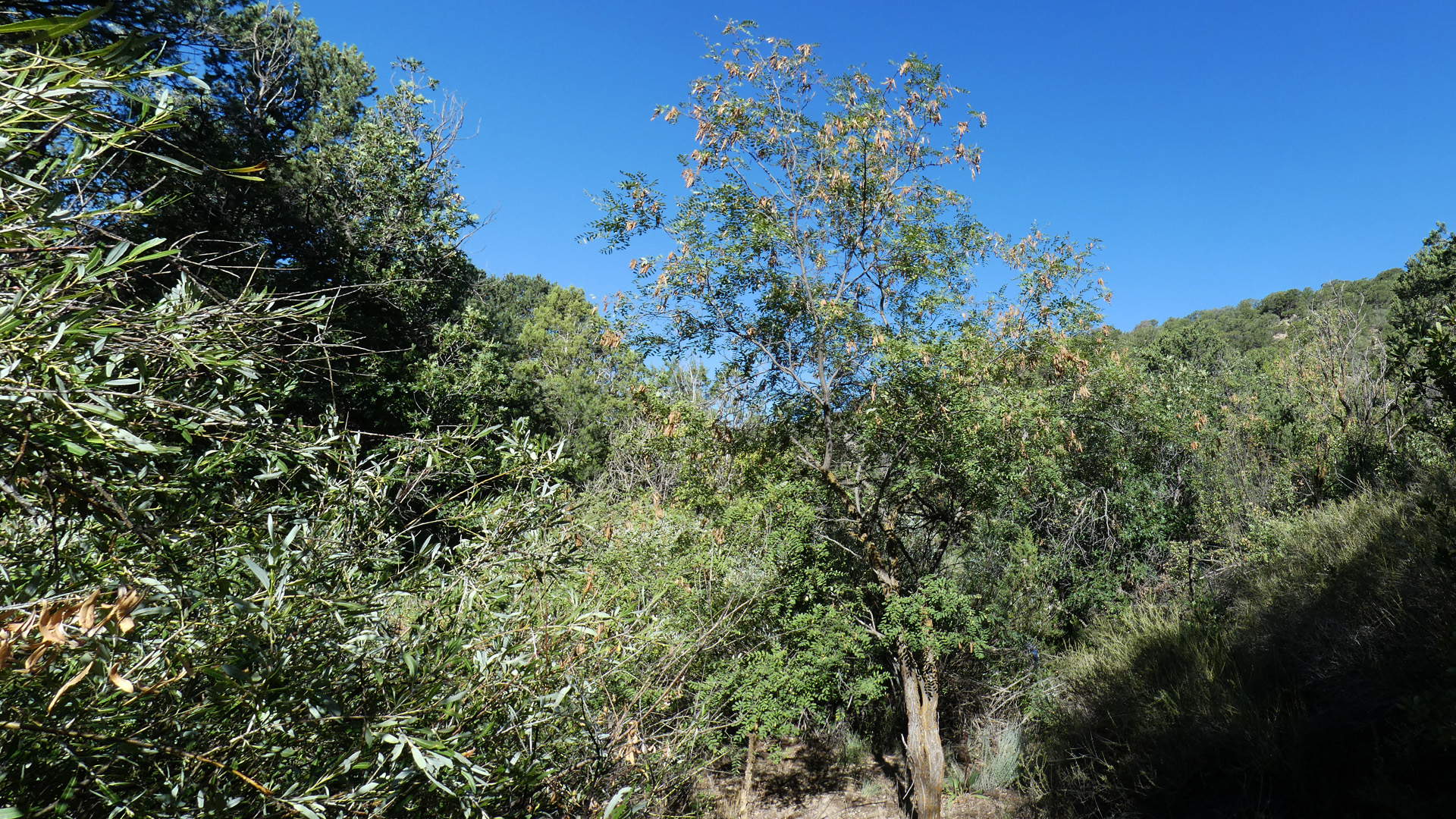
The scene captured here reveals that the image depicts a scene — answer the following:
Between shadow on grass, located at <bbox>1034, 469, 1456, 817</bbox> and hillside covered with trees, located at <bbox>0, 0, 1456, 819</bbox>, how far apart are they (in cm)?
4

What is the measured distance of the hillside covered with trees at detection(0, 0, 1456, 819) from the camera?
141 cm

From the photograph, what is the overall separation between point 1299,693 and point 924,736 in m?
4.00

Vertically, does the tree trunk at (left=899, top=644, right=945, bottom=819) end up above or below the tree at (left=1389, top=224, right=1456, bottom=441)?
below

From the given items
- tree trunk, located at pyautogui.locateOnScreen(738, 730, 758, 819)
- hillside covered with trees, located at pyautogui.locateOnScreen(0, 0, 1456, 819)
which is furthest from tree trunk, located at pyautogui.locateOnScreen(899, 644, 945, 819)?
tree trunk, located at pyautogui.locateOnScreen(738, 730, 758, 819)

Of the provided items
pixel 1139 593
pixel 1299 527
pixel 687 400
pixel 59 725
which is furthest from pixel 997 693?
pixel 59 725

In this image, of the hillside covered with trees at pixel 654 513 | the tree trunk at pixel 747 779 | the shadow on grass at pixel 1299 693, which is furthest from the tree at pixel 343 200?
the shadow on grass at pixel 1299 693

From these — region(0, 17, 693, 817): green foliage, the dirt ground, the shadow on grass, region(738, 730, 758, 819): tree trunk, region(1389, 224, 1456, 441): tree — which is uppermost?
region(1389, 224, 1456, 441): tree

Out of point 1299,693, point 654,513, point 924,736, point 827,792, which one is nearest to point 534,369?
point 654,513

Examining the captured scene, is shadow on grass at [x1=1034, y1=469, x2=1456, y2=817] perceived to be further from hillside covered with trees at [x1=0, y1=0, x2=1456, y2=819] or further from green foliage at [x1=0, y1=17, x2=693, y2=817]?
green foliage at [x1=0, y1=17, x2=693, y2=817]

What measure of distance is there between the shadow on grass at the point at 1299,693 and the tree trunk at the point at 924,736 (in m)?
1.29

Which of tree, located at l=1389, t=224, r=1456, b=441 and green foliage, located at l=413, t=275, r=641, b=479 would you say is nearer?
tree, located at l=1389, t=224, r=1456, b=441

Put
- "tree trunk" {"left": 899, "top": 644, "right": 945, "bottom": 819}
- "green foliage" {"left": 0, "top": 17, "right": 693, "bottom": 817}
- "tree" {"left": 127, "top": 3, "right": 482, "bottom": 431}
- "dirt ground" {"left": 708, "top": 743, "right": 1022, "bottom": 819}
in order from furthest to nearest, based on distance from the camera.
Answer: "tree" {"left": 127, "top": 3, "right": 482, "bottom": 431}
"dirt ground" {"left": 708, "top": 743, "right": 1022, "bottom": 819}
"tree trunk" {"left": 899, "top": 644, "right": 945, "bottom": 819}
"green foliage" {"left": 0, "top": 17, "right": 693, "bottom": 817}

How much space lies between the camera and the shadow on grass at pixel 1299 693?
3.98 metres

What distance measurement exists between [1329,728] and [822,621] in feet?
14.5
